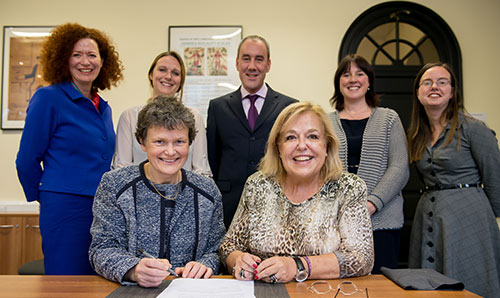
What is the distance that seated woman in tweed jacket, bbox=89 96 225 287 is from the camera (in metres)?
1.52

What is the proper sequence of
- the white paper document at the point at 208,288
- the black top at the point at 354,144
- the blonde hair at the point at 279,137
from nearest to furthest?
the white paper document at the point at 208,288, the blonde hair at the point at 279,137, the black top at the point at 354,144

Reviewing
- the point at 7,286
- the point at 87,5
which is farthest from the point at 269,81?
the point at 7,286

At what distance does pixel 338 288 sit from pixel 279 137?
0.69m

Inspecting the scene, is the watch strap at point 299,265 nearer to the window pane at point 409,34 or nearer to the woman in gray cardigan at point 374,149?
the woman in gray cardigan at point 374,149

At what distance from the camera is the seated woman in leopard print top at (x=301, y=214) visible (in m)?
1.41

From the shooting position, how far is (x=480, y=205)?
7.37 ft

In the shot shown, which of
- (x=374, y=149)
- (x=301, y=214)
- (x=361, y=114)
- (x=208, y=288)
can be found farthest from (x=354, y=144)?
(x=208, y=288)

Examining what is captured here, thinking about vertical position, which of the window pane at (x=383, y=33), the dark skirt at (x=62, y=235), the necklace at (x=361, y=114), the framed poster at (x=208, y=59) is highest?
the window pane at (x=383, y=33)

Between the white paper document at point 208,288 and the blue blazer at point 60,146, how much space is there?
1025mm

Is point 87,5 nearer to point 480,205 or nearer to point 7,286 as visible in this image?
point 7,286

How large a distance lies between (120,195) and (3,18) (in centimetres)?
360

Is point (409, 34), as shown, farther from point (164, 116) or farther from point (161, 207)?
point (161, 207)

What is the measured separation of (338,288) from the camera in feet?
4.27

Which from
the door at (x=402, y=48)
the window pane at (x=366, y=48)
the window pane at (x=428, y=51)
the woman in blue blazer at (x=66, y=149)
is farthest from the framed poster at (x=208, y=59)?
the window pane at (x=428, y=51)
